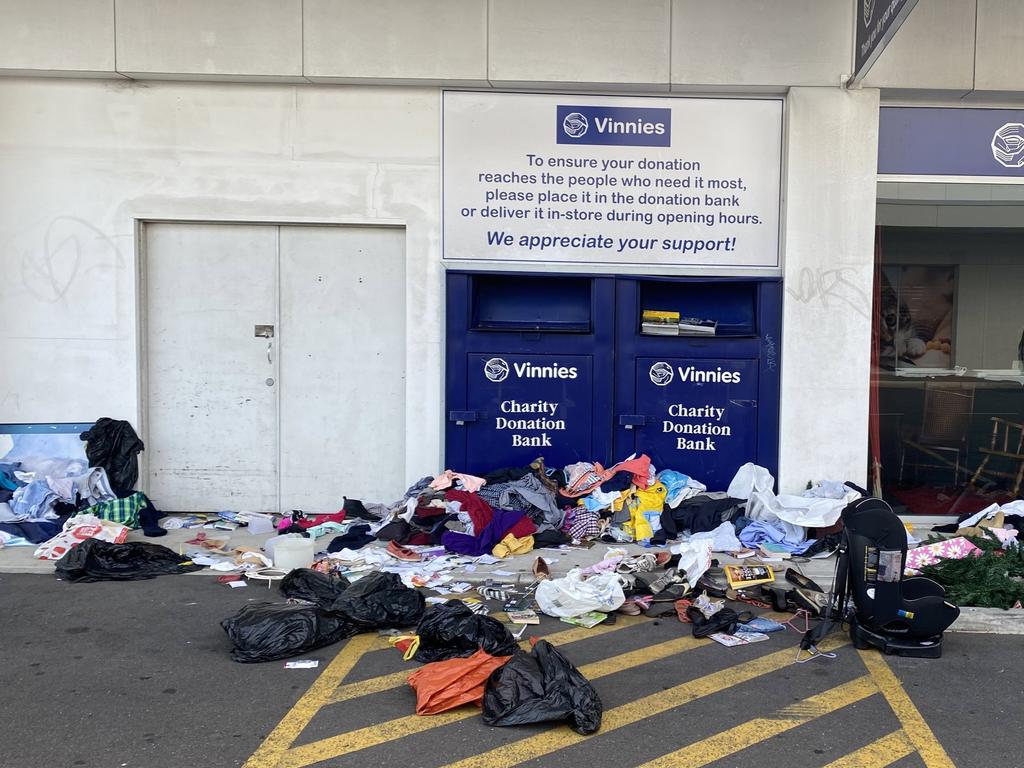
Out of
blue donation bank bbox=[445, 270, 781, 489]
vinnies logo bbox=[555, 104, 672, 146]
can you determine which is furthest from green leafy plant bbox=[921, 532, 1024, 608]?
vinnies logo bbox=[555, 104, 672, 146]

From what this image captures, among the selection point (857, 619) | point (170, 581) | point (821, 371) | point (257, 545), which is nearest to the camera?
point (857, 619)

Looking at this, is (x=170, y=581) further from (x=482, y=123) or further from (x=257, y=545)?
(x=482, y=123)

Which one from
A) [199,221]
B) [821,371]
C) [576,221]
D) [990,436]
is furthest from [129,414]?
[990,436]

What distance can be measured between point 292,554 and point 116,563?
3.93ft

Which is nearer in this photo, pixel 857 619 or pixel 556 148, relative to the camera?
pixel 857 619

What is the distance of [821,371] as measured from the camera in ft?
24.1

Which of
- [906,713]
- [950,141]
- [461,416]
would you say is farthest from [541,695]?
[950,141]

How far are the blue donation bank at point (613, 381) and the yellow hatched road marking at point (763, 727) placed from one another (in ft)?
10.4

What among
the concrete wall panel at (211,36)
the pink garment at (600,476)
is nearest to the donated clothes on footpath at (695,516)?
the pink garment at (600,476)

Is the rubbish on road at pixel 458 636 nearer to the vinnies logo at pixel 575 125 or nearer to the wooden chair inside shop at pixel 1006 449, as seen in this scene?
the vinnies logo at pixel 575 125

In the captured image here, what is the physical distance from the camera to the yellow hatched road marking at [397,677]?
13.9 feet

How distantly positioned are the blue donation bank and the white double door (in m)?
0.66

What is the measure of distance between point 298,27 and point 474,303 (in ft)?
8.52

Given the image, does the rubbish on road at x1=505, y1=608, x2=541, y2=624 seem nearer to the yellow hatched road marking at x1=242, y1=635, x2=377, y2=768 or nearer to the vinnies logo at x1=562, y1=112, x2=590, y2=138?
the yellow hatched road marking at x1=242, y1=635, x2=377, y2=768
